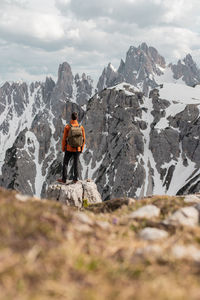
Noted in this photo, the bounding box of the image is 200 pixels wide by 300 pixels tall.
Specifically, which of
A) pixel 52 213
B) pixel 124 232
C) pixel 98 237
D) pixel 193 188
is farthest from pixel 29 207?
pixel 193 188

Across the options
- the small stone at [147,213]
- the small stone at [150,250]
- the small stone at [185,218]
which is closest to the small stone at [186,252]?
the small stone at [150,250]

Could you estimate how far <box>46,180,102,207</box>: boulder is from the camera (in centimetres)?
2069

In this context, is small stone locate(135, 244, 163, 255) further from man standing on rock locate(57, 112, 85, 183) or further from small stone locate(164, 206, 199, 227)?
man standing on rock locate(57, 112, 85, 183)

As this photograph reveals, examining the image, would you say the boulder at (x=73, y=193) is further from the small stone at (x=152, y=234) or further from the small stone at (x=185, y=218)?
the small stone at (x=152, y=234)

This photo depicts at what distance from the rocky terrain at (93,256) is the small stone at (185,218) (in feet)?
0.08

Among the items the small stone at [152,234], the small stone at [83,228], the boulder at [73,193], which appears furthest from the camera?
the boulder at [73,193]

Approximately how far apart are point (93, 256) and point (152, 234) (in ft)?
5.33

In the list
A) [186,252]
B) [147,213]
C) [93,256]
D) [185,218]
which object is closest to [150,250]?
[186,252]

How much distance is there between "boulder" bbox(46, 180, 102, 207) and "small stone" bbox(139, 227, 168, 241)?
1442 cm

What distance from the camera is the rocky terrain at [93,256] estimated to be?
3.69 m

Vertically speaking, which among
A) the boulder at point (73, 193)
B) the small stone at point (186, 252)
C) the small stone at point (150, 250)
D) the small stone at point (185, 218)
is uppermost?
the small stone at point (185, 218)

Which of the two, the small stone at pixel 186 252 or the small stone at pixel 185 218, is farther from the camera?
the small stone at pixel 185 218

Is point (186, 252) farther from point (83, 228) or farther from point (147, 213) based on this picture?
point (147, 213)

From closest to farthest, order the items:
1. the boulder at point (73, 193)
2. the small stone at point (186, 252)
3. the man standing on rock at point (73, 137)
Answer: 1. the small stone at point (186, 252)
2. the man standing on rock at point (73, 137)
3. the boulder at point (73, 193)
